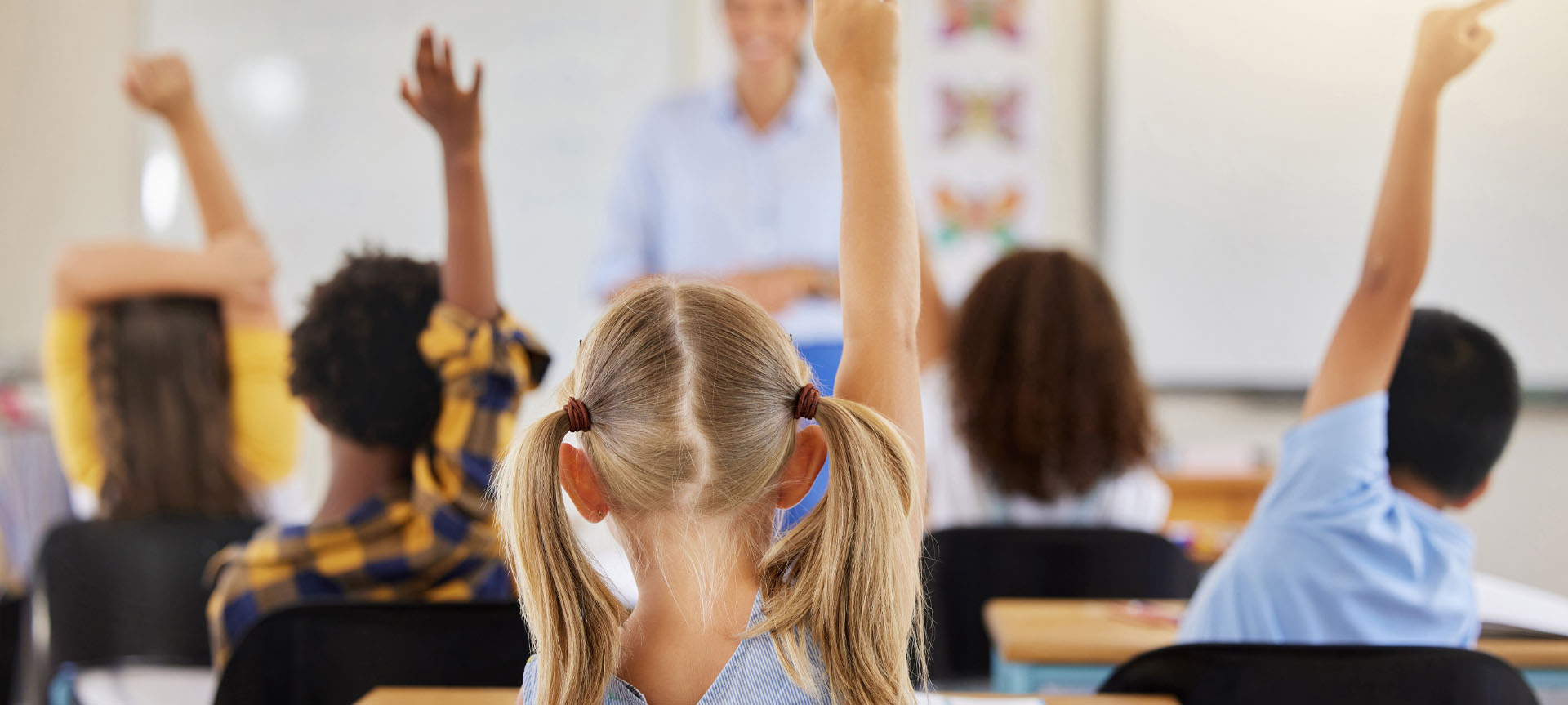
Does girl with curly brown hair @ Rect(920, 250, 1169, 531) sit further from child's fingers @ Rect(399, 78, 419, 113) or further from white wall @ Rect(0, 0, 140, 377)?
white wall @ Rect(0, 0, 140, 377)

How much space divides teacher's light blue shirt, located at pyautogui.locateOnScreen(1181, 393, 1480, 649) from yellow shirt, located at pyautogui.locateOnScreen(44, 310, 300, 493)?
1.45 metres

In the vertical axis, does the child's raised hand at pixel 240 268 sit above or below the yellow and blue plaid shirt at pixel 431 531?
above

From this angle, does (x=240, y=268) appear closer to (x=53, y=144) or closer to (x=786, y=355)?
(x=786, y=355)

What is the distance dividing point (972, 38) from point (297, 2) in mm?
2010

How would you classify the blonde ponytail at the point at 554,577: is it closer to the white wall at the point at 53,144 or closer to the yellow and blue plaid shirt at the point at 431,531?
the yellow and blue plaid shirt at the point at 431,531

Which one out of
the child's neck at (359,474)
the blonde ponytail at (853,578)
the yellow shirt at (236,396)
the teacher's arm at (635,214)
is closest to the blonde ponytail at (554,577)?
the blonde ponytail at (853,578)

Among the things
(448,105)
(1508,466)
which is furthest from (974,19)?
(448,105)

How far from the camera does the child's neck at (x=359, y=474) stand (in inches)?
51.6

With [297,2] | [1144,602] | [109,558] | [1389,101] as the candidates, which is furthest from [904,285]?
[297,2]

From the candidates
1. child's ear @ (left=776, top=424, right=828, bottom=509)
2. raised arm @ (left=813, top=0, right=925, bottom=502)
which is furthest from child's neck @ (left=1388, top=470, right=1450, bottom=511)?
child's ear @ (left=776, top=424, right=828, bottom=509)

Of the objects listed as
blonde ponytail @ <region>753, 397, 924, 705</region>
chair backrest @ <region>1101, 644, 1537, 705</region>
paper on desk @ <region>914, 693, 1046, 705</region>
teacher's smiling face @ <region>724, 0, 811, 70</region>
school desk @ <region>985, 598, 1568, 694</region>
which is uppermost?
teacher's smiling face @ <region>724, 0, 811, 70</region>

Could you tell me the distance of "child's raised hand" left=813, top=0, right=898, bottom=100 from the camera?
899 millimetres

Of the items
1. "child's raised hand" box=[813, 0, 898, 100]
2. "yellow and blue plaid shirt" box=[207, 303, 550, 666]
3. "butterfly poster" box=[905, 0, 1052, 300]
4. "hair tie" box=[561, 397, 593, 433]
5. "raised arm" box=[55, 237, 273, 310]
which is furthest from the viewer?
"butterfly poster" box=[905, 0, 1052, 300]

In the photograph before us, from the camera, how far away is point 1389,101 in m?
3.03
